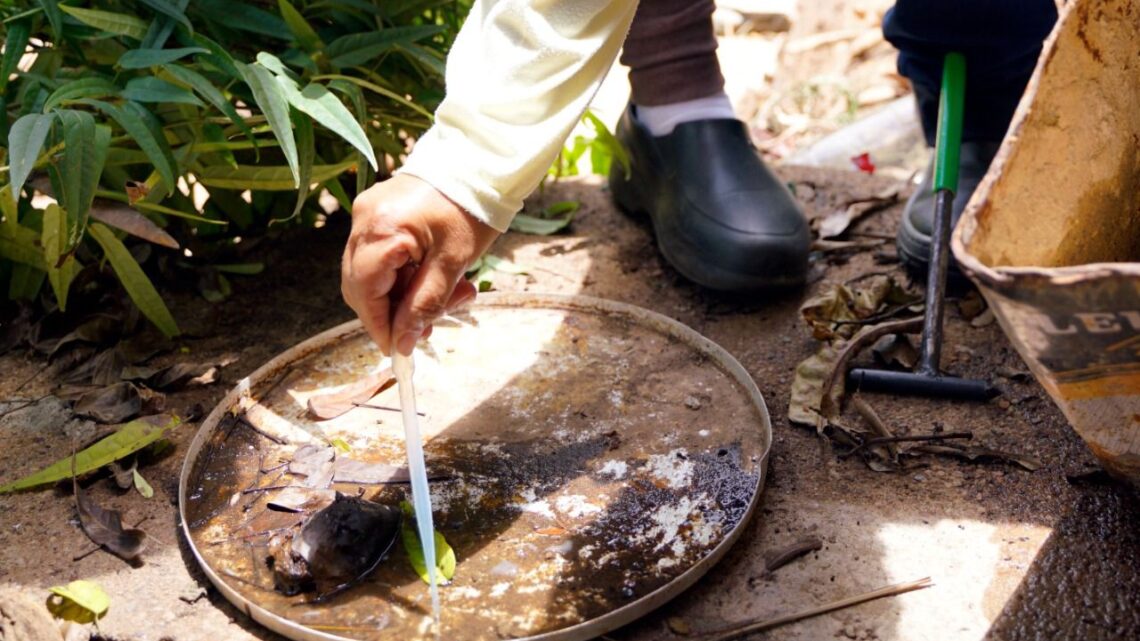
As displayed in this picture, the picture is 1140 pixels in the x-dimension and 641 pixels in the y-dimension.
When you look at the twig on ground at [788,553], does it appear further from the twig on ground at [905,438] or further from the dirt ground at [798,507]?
the twig on ground at [905,438]

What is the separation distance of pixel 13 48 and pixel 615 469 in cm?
115

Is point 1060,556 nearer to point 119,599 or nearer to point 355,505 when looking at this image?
point 355,505

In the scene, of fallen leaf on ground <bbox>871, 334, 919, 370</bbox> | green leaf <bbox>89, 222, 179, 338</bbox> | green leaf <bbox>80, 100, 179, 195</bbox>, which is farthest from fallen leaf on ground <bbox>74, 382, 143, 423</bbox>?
fallen leaf on ground <bbox>871, 334, 919, 370</bbox>

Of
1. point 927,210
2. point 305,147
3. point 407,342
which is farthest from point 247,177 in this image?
point 927,210

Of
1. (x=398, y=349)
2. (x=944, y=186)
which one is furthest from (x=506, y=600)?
(x=944, y=186)

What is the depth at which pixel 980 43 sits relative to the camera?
1975 mm

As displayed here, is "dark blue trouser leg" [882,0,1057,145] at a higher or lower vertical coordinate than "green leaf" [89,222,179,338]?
higher

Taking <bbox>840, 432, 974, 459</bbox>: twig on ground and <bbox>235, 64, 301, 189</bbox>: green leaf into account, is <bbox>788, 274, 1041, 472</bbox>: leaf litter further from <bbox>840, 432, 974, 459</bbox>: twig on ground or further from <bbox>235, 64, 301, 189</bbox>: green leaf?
<bbox>235, 64, 301, 189</bbox>: green leaf

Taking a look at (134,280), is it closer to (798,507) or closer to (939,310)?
(798,507)

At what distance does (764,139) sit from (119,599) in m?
2.74

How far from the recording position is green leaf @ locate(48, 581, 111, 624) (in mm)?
1283

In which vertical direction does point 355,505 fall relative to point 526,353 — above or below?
above

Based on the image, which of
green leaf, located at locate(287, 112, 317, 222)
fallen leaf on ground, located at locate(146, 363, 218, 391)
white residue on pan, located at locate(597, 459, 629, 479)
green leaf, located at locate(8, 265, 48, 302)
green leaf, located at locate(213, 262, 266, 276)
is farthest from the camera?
green leaf, located at locate(213, 262, 266, 276)

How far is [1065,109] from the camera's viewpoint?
1.15 meters
